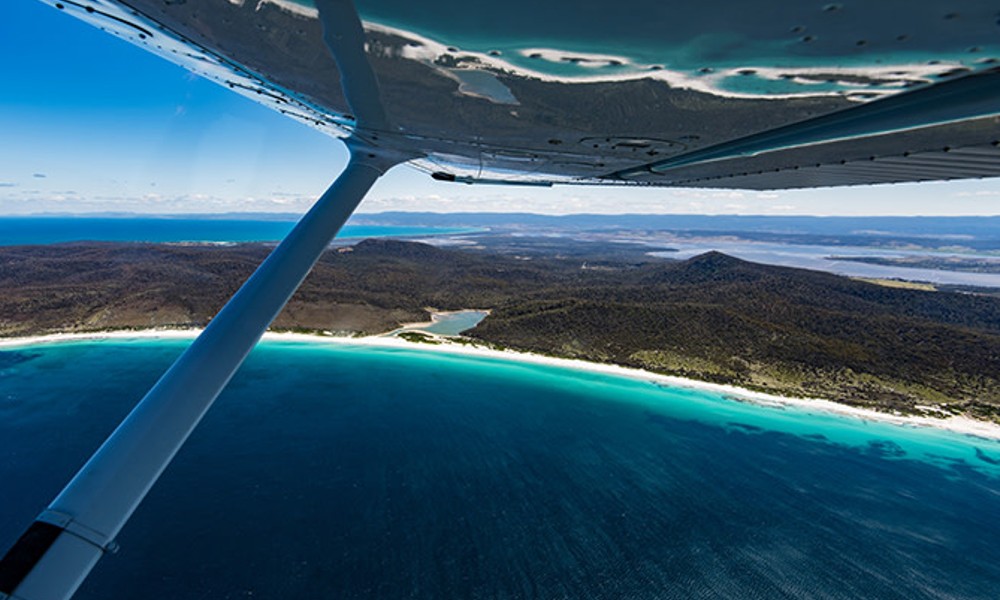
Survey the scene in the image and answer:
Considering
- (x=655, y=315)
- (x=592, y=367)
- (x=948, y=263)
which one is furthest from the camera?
(x=948, y=263)

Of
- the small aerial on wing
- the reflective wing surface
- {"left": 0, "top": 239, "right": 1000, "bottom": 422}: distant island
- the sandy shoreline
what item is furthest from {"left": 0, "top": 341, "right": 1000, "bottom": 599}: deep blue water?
the reflective wing surface

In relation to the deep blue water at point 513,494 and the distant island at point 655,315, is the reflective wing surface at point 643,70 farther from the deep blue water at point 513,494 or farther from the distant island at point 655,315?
the distant island at point 655,315

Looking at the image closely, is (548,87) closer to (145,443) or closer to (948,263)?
(145,443)

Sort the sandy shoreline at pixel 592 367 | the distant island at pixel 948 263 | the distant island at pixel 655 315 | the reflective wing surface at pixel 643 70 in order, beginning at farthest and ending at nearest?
the distant island at pixel 948 263 → the distant island at pixel 655 315 → the sandy shoreline at pixel 592 367 → the reflective wing surface at pixel 643 70

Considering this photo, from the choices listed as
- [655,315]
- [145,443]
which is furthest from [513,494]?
[655,315]

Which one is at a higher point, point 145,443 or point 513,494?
point 145,443

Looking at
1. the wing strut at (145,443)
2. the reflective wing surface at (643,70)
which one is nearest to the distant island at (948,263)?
the reflective wing surface at (643,70)

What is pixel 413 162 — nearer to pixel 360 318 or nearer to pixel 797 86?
pixel 797 86
